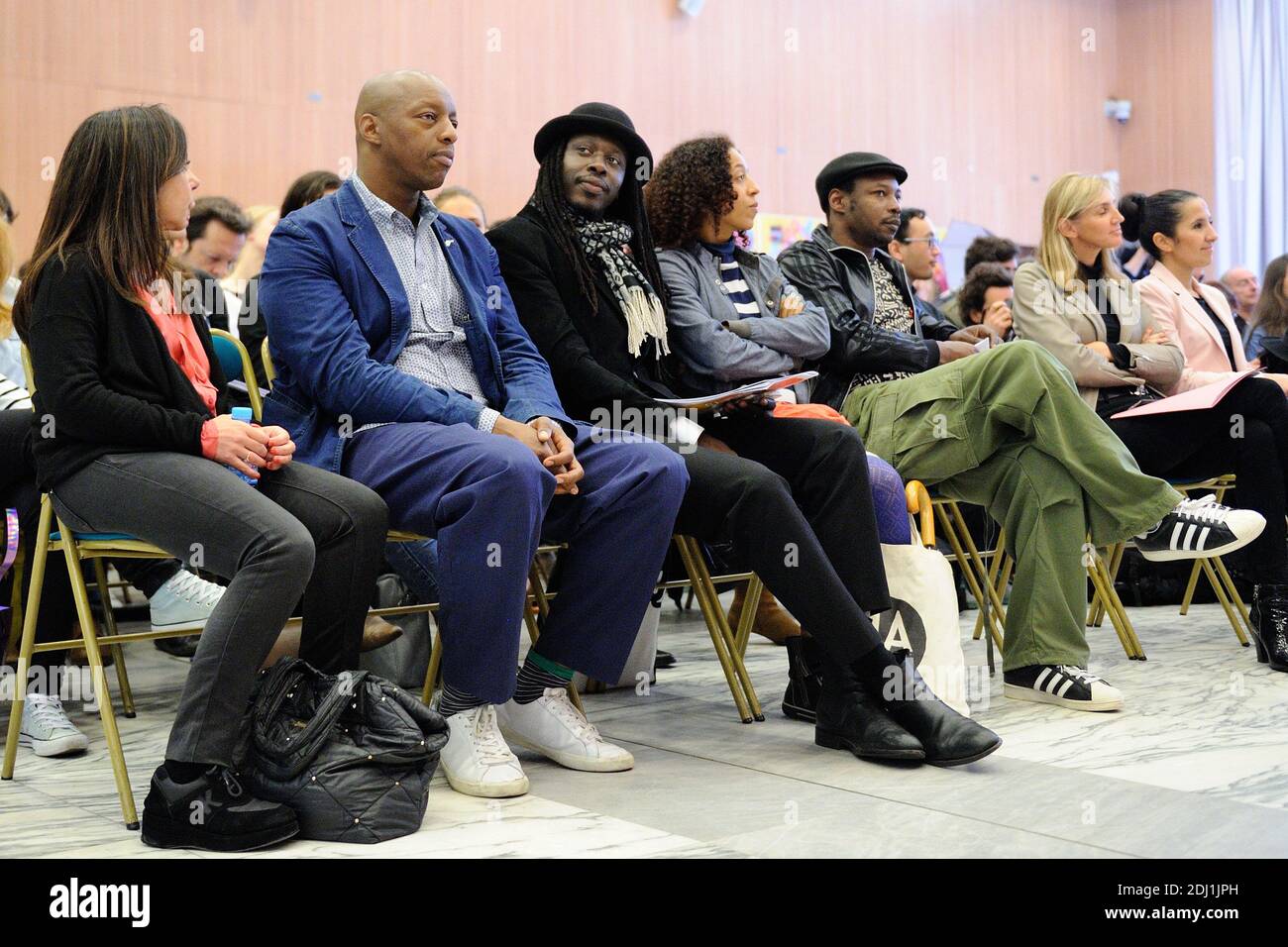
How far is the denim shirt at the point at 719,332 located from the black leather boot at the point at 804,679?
0.61m

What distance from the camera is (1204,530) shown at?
9.91 feet

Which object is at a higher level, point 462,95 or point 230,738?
point 462,95

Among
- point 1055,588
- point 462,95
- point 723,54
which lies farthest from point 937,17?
point 1055,588

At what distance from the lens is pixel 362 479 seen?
2324 mm

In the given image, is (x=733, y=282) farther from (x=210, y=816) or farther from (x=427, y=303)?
(x=210, y=816)

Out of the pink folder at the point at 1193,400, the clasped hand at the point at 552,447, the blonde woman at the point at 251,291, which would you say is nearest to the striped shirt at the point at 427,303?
the clasped hand at the point at 552,447

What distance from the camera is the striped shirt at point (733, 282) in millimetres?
3080

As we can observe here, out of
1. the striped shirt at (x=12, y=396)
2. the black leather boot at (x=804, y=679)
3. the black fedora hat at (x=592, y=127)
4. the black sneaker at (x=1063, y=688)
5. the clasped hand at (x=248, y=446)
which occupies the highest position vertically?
the black fedora hat at (x=592, y=127)

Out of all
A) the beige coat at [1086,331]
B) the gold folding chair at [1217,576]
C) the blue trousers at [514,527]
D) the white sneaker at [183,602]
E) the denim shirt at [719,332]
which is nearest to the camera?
the blue trousers at [514,527]

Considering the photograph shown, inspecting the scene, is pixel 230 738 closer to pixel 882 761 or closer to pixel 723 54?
pixel 882 761

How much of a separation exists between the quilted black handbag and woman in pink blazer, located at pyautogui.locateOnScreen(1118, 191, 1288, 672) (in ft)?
7.60

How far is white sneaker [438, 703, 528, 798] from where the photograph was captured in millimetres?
2156

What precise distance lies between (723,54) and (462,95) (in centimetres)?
170

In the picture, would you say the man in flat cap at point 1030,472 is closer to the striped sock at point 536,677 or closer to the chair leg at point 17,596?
the striped sock at point 536,677
